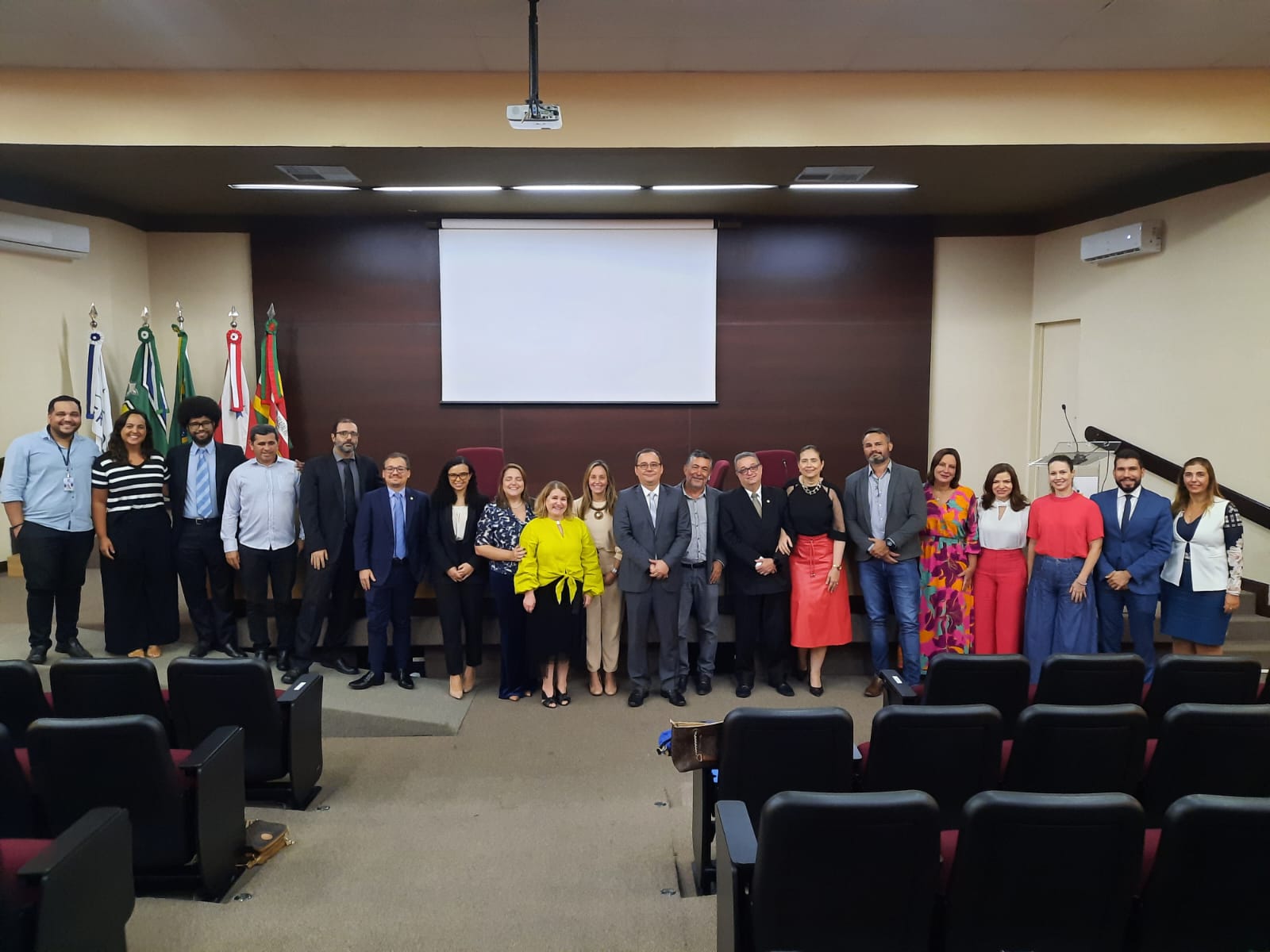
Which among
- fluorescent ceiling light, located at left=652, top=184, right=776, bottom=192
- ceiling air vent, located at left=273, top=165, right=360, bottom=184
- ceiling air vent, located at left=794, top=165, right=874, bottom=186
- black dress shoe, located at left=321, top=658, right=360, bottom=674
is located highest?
fluorescent ceiling light, located at left=652, top=184, right=776, bottom=192

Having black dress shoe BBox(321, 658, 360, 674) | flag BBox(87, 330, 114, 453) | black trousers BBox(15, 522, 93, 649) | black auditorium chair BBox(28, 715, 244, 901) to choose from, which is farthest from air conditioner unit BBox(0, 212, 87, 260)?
black auditorium chair BBox(28, 715, 244, 901)

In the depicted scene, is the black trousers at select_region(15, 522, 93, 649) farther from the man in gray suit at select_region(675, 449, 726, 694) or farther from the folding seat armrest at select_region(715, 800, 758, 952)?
the folding seat armrest at select_region(715, 800, 758, 952)

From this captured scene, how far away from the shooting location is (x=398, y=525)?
496 cm

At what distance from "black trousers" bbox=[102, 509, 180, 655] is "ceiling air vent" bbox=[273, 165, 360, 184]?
8.49 feet

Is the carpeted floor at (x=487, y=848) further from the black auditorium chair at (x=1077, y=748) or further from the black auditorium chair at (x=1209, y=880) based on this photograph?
the black auditorium chair at (x=1209, y=880)

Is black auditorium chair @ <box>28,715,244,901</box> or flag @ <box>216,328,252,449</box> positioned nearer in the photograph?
black auditorium chair @ <box>28,715,244,901</box>

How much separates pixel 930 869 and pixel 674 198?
6366 mm

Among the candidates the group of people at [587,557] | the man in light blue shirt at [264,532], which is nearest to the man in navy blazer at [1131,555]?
the group of people at [587,557]

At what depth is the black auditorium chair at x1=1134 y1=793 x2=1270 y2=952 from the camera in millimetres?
1950

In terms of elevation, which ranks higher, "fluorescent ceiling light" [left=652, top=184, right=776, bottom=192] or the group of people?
"fluorescent ceiling light" [left=652, top=184, right=776, bottom=192]

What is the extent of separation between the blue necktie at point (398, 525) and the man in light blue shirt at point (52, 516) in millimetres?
1769

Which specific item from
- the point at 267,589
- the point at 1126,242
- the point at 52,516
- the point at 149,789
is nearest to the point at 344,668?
the point at 267,589

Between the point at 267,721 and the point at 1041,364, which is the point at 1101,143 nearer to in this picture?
the point at 1041,364

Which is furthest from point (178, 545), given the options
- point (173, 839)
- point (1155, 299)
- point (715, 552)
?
point (1155, 299)
